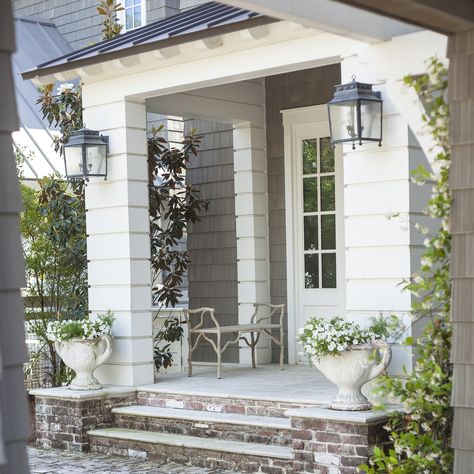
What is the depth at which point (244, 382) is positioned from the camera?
842 centimetres

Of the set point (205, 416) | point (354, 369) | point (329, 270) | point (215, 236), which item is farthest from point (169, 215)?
point (354, 369)

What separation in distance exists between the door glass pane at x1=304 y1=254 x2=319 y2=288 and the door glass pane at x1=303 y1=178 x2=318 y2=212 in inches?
19.1

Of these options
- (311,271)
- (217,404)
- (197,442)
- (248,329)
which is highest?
(311,271)

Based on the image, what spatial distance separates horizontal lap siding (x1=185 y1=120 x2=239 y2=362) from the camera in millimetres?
10305

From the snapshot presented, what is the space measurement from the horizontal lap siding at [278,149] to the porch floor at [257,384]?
0.78 meters

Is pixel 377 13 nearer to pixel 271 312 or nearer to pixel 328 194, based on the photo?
pixel 328 194

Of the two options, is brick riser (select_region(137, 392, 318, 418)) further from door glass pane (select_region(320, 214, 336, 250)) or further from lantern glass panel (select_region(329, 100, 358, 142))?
door glass pane (select_region(320, 214, 336, 250))

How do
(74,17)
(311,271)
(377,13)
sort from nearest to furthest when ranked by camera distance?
(377,13) → (311,271) → (74,17)

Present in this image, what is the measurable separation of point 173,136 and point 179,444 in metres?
5.69

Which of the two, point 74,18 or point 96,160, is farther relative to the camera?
point 74,18

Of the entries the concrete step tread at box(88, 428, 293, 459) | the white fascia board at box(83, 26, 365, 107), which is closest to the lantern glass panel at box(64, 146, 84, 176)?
the white fascia board at box(83, 26, 365, 107)

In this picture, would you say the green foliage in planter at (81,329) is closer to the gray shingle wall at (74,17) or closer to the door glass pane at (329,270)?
the door glass pane at (329,270)

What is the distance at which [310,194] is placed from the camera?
382 inches

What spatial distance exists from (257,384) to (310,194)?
231cm
